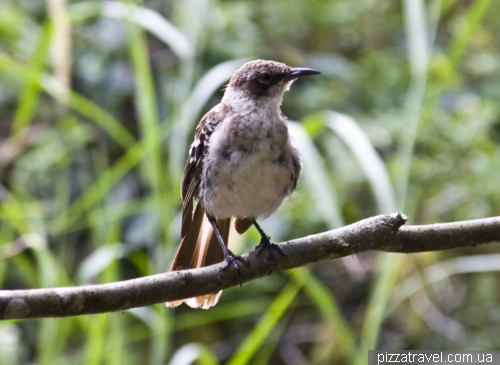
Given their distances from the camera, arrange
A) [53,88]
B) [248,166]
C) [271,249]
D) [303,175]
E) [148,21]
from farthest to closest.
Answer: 1. [303,175]
2. [148,21]
3. [53,88]
4. [248,166]
5. [271,249]

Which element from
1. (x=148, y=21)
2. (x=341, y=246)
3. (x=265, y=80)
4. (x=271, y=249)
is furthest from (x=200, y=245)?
(x=148, y=21)

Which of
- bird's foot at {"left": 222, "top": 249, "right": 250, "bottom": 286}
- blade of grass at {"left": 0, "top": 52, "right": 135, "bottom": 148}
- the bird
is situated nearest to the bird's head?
the bird

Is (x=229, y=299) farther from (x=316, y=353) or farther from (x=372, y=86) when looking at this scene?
(x=372, y=86)

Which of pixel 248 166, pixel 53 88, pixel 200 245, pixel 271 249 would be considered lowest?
pixel 271 249

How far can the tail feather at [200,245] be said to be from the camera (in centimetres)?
273

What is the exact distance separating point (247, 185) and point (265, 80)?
0.50 meters

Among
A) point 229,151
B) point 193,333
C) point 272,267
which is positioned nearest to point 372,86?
point 193,333

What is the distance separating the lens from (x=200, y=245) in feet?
9.38

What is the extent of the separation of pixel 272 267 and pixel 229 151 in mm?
597

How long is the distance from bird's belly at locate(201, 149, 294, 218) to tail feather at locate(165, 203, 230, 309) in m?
0.20

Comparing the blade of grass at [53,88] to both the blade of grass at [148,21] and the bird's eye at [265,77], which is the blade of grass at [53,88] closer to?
the blade of grass at [148,21]

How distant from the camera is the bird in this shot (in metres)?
2.51

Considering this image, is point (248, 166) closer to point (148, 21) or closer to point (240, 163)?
point (240, 163)

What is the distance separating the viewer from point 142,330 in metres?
4.45
